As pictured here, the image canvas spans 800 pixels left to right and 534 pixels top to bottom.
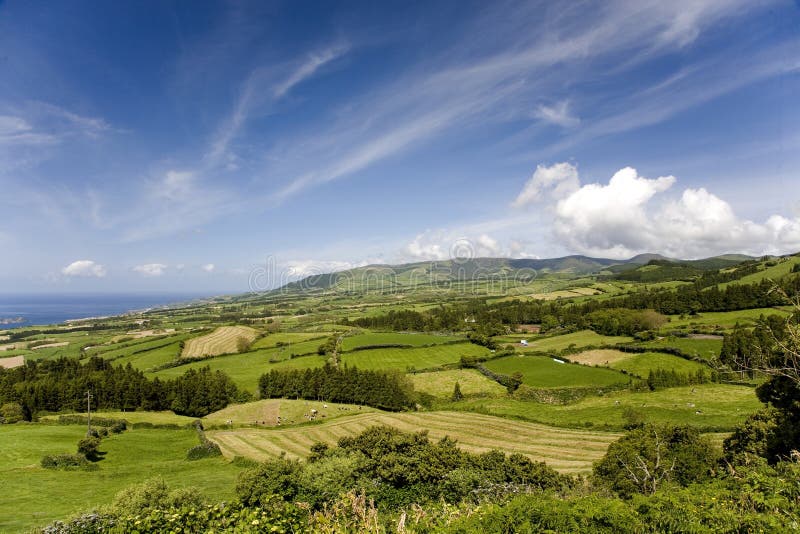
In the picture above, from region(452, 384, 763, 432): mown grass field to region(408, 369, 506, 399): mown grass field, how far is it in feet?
19.5

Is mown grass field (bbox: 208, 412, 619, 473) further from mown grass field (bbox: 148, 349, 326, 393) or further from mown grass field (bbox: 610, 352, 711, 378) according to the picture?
mown grass field (bbox: 610, 352, 711, 378)

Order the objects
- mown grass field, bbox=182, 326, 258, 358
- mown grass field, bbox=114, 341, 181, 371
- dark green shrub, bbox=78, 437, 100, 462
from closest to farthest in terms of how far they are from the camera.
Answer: dark green shrub, bbox=78, 437, 100, 462 → mown grass field, bbox=114, 341, 181, 371 → mown grass field, bbox=182, 326, 258, 358

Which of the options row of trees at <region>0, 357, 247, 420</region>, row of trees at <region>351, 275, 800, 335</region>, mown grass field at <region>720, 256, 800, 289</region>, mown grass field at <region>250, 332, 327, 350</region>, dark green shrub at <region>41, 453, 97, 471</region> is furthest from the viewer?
mown grass field at <region>720, 256, 800, 289</region>

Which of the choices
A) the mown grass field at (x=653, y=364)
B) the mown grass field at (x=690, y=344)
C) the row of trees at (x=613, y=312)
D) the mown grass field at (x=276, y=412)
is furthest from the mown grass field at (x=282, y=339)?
the mown grass field at (x=690, y=344)

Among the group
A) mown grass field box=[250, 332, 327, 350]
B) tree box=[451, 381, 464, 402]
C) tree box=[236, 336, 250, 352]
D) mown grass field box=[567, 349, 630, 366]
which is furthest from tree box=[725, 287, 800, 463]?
tree box=[236, 336, 250, 352]

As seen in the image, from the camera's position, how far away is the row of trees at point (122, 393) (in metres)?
59.2

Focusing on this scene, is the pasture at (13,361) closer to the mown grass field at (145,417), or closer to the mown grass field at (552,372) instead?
the mown grass field at (145,417)

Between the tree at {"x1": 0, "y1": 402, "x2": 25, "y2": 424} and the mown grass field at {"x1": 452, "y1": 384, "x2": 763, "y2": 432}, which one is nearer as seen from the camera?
the mown grass field at {"x1": 452, "y1": 384, "x2": 763, "y2": 432}

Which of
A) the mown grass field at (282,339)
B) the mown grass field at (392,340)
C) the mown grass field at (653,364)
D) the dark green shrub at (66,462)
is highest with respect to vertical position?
the dark green shrub at (66,462)

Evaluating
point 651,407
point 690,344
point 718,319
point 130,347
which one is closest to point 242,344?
point 130,347

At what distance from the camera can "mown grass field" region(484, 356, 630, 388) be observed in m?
58.3

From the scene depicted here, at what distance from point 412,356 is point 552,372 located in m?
34.4

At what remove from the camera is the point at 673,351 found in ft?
219

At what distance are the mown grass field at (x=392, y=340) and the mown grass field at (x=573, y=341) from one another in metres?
22.9
